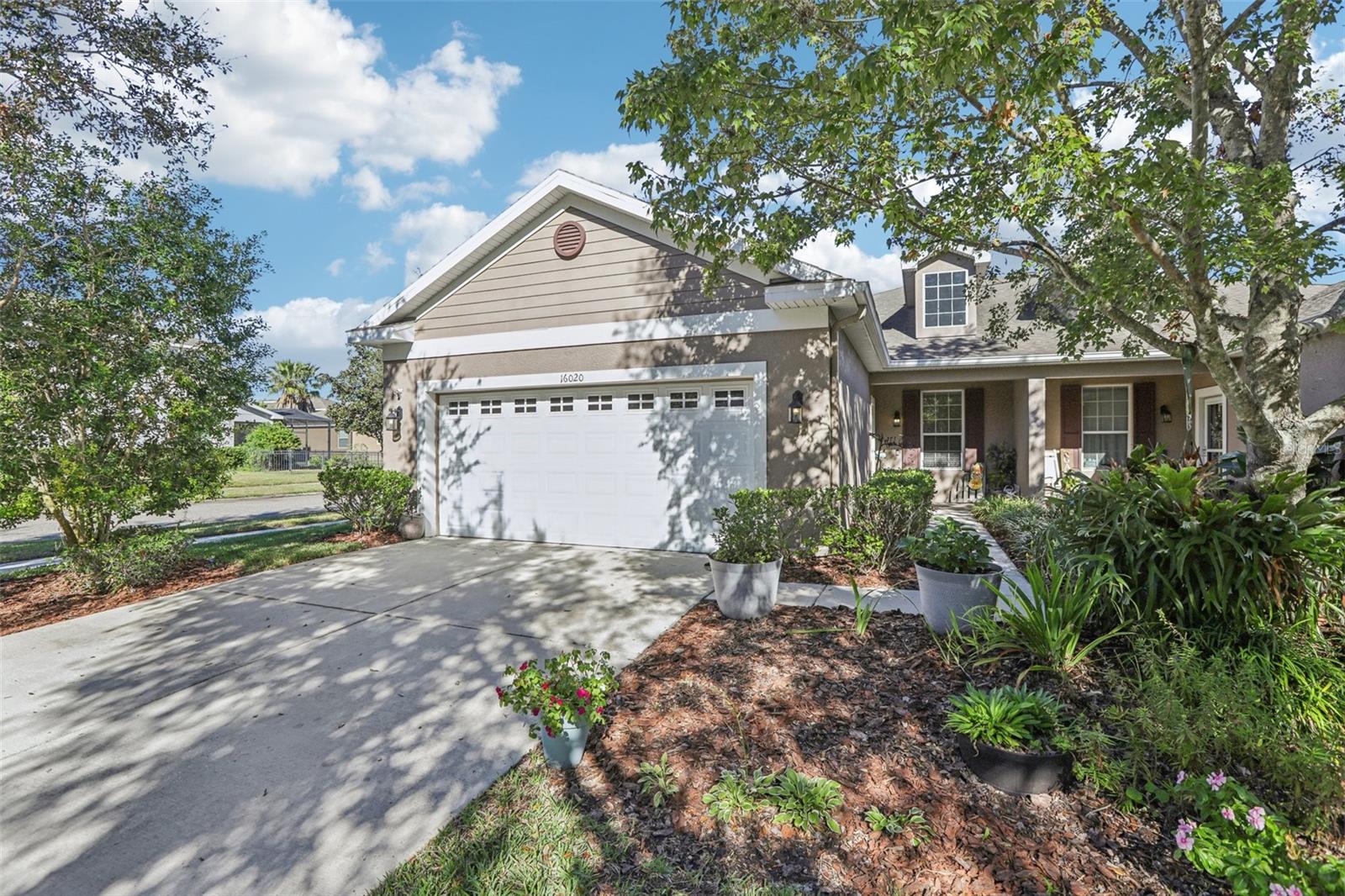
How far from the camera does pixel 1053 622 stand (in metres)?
3.18

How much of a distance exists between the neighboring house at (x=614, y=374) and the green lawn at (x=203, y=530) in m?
3.48

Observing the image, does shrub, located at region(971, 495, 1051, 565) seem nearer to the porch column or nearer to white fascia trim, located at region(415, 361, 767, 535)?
the porch column

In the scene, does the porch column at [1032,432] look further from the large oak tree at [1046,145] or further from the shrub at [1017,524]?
the large oak tree at [1046,145]

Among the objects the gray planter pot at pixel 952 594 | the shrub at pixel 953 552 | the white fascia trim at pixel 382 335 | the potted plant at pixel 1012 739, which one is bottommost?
the potted plant at pixel 1012 739

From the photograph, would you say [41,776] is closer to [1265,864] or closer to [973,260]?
[1265,864]

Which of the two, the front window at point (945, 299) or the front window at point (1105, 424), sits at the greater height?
the front window at point (945, 299)

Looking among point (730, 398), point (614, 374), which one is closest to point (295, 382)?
point (614, 374)

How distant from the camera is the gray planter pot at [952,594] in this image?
387 centimetres

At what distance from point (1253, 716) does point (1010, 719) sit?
98cm

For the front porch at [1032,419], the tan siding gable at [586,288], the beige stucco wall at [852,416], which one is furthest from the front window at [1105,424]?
the tan siding gable at [586,288]

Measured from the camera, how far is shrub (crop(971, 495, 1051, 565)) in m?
5.56

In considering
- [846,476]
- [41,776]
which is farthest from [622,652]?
[846,476]

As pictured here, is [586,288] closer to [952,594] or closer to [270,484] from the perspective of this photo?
[952,594]

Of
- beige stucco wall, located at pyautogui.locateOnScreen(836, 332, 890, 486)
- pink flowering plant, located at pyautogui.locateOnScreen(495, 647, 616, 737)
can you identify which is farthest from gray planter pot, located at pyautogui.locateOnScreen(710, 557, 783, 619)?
beige stucco wall, located at pyautogui.locateOnScreen(836, 332, 890, 486)
